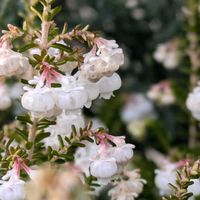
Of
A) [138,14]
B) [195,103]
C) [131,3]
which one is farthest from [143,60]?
[195,103]

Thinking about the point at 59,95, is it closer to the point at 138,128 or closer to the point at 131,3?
the point at 138,128

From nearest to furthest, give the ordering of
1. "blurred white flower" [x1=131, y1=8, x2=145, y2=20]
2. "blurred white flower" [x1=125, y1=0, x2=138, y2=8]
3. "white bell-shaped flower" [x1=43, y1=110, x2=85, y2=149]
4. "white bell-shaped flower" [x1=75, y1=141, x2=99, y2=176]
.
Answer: "white bell-shaped flower" [x1=43, y1=110, x2=85, y2=149]
"white bell-shaped flower" [x1=75, y1=141, x2=99, y2=176]
"blurred white flower" [x1=125, y1=0, x2=138, y2=8]
"blurred white flower" [x1=131, y1=8, x2=145, y2=20]

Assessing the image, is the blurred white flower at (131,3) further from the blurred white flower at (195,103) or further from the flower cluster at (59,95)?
the flower cluster at (59,95)

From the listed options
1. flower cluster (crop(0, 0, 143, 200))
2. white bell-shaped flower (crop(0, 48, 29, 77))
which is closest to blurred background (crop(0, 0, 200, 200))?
flower cluster (crop(0, 0, 143, 200))

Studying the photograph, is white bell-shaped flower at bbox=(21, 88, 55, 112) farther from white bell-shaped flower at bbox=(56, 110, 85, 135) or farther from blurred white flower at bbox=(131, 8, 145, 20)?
blurred white flower at bbox=(131, 8, 145, 20)

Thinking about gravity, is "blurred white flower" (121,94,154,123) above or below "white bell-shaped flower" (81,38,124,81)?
below

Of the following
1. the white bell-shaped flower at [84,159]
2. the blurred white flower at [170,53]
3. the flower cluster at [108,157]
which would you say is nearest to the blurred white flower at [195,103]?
the white bell-shaped flower at [84,159]

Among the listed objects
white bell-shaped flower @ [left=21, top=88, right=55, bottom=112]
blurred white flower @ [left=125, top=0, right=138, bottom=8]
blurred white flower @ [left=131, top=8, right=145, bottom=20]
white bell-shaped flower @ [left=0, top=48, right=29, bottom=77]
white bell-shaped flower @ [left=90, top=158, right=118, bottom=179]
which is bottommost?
white bell-shaped flower @ [left=90, top=158, right=118, bottom=179]

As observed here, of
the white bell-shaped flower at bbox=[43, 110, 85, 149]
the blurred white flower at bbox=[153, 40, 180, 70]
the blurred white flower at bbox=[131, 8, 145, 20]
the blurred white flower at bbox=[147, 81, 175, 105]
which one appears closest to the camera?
the white bell-shaped flower at bbox=[43, 110, 85, 149]
